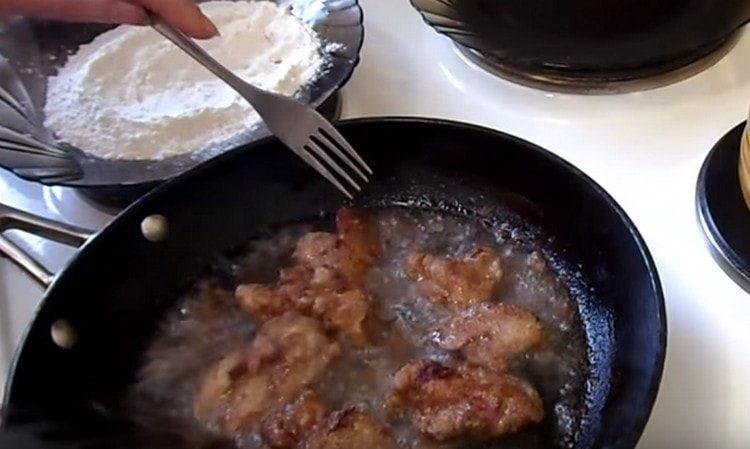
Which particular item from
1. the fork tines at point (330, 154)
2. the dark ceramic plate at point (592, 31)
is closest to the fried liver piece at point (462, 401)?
the fork tines at point (330, 154)

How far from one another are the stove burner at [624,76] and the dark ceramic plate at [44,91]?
0.12m

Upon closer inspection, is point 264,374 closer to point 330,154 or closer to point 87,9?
point 330,154

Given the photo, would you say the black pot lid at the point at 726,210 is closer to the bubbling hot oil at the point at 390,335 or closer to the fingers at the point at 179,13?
the bubbling hot oil at the point at 390,335

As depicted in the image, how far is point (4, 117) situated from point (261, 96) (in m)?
0.21

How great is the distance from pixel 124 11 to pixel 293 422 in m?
0.31

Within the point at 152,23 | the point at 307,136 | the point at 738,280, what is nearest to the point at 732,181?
the point at 738,280

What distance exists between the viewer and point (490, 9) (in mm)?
731

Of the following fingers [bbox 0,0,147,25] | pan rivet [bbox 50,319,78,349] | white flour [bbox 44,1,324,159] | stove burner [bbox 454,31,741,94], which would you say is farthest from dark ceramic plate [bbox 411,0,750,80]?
pan rivet [bbox 50,319,78,349]

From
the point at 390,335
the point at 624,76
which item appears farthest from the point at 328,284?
the point at 624,76

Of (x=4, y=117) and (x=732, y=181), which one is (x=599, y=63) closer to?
(x=732, y=181)

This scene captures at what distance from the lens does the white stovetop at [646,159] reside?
60cm

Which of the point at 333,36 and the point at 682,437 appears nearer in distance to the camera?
the point at 682,437

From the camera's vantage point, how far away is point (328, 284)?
66 centimetres

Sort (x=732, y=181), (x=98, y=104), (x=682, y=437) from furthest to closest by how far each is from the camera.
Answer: (x=98, y=104)
(x=732, y=181)
(x=682, y=437)
